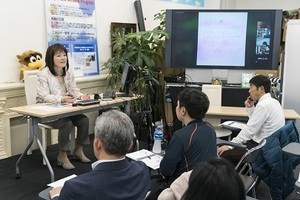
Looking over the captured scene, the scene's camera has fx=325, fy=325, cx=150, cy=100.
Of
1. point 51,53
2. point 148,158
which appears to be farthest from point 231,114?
point 51,53

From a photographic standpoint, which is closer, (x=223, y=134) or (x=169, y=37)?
(x=223, y=134)

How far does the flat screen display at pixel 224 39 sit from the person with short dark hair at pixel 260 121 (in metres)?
1.88

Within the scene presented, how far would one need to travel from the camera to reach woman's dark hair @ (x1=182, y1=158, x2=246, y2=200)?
0.90 m

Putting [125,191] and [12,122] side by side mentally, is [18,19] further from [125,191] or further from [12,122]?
[125,191]

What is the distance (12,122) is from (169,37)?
99.6 inches

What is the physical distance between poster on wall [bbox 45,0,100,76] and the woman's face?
948 mm

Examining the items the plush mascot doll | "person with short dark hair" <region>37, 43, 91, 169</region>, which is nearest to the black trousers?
"person with short dark hair" <region>37, 43, 91, 169</region>

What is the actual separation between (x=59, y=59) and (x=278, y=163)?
2.39 metres

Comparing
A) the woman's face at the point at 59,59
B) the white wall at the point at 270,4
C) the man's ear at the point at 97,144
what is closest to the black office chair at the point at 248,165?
the man's ear at the point at 97,144

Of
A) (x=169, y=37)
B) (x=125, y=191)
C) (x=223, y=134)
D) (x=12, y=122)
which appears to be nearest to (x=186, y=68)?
(x=169, y=37)

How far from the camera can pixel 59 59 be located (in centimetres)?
349

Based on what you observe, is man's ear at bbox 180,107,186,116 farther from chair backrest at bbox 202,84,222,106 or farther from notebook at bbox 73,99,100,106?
chair backrest at bbox 202,84,222,106

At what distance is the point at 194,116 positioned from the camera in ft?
6.82

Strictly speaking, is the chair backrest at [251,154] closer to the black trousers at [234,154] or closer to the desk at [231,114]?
the black trousers at [234,154]
